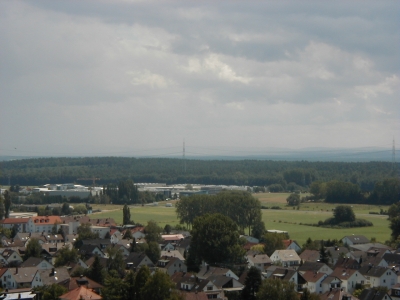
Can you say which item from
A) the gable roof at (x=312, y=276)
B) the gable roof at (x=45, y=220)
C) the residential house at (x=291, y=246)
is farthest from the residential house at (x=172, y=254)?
the gable roof at (x=45, y=220)

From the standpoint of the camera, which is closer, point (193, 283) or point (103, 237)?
point (193, 283)

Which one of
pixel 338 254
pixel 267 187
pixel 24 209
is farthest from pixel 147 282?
pixel 267 187

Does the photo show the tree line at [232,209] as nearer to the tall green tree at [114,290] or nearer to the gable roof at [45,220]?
the gable roof at [45,220]

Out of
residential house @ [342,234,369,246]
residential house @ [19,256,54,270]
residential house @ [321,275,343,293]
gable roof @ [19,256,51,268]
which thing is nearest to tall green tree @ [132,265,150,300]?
residential house @ [321,275,343,293]

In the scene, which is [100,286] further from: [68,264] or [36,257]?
[36,257]

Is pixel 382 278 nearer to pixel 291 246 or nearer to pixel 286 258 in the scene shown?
pixel 286 258

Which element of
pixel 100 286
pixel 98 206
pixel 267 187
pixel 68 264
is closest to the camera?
pixel 100 286

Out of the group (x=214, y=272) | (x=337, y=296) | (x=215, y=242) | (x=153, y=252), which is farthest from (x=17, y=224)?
(x=337, y=296)

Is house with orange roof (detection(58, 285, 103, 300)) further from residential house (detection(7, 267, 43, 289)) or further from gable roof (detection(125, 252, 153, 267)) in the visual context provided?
gable roof (detection(125, 252, 153, 267))
